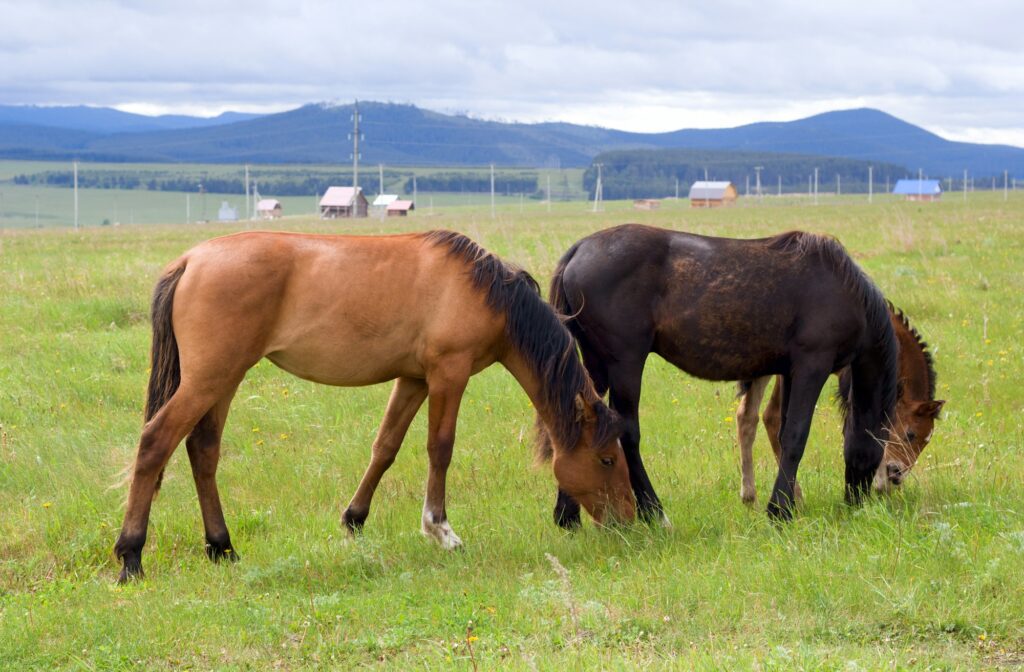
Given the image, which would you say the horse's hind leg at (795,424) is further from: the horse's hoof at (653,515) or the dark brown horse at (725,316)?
the horse's hoof at (653,515)

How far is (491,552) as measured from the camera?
6.03 metres

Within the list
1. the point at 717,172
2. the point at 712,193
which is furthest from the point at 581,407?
the point at 717,172

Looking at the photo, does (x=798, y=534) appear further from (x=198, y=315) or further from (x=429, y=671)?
(x=198, y=315)

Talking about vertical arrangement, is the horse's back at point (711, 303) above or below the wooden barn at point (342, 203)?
below

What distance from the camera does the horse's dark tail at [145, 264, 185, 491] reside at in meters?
6.06

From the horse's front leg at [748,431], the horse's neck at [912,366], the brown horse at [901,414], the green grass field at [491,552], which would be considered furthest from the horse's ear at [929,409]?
the horse's front leg at [748,431]

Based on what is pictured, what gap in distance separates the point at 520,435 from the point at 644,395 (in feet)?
7.16

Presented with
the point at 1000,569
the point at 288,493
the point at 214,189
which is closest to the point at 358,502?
the point at 288,493

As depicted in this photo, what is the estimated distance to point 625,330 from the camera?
644 cm

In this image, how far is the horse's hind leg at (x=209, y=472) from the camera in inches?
244

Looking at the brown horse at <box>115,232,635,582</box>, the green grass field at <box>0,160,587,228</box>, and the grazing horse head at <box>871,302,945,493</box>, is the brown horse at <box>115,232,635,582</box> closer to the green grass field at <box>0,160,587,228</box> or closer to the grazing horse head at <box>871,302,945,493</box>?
the grazing horse head at <box>871,302,945,493</box>

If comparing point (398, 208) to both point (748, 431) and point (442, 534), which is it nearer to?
point (748, 431)

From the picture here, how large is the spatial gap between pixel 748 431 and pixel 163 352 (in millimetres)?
3853

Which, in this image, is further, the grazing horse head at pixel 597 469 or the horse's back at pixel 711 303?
the horse's back at pixel 711 303
